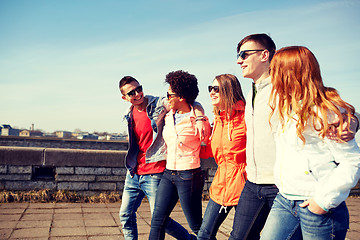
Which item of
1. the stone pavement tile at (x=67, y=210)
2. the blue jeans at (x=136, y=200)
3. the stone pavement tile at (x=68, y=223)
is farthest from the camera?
the stone pavement tile at (x=67, y=210)

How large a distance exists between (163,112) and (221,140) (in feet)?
2.68

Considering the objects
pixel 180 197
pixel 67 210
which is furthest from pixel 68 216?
pixel 180 197

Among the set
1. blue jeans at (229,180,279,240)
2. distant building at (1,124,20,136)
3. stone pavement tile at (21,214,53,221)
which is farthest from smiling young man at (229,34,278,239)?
distant building at (1,124,20,136)

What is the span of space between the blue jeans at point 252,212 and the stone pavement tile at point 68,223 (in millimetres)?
2955

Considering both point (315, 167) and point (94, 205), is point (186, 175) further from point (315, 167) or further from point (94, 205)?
point (94, 205)

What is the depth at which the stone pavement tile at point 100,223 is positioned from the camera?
4883mm

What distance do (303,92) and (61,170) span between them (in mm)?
5239

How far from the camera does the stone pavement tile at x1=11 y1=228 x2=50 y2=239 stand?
169 inches

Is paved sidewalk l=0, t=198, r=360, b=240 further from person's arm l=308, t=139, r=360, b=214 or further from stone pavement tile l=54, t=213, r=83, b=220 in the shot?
person's arm l=308, t=139, r=360, b=214

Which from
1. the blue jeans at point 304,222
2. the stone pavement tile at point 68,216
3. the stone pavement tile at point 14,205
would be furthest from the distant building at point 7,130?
the blue jeans at point 304,222

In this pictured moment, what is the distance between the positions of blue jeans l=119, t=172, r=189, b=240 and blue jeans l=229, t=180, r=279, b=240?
956 mm

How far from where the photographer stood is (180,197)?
10.4 ft

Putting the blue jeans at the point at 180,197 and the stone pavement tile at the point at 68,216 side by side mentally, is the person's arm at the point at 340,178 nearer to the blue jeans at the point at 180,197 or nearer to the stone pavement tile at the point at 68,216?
the blue jeans at the point at 180,197

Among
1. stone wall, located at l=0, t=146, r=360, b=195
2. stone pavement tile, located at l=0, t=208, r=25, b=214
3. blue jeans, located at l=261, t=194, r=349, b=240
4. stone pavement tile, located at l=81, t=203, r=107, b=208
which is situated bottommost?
stone pavement tile, located at l=81, t=203, r=107, b=208
